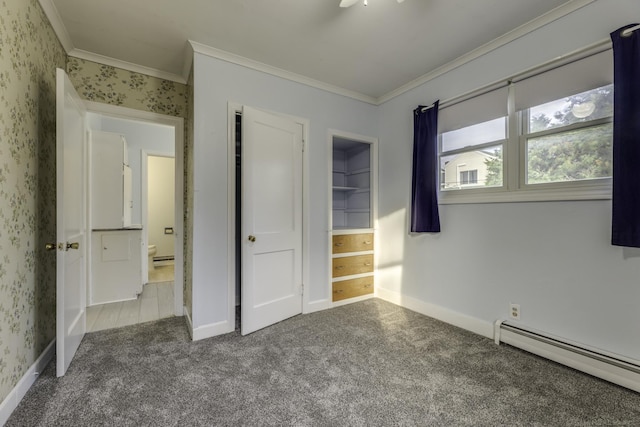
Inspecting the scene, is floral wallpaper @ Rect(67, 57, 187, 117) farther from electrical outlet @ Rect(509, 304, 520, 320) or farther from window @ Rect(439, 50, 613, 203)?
electrical outlet @ Rect(509, 304, 520, 320)

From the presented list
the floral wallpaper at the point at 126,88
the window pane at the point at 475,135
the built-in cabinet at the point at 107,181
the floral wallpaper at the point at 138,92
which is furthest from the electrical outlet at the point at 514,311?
the built-in cabinet at the point at 107,181

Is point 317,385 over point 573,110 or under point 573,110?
under

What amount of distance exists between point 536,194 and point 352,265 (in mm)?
1917

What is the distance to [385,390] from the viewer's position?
1.68m

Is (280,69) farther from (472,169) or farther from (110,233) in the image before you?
(110,233)

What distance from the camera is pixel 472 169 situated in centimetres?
258

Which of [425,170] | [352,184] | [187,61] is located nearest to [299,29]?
[187,61]

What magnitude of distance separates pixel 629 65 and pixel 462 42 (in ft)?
3.64

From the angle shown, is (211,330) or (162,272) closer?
(211,330)

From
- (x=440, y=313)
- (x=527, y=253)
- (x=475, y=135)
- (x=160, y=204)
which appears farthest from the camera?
(x=160, y=204)

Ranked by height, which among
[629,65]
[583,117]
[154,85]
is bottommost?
[583,117]

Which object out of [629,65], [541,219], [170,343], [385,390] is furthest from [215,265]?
[629,65]

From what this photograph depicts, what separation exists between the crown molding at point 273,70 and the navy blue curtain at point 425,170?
784 mm

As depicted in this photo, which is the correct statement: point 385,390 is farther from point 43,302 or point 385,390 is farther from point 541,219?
point 43,302
